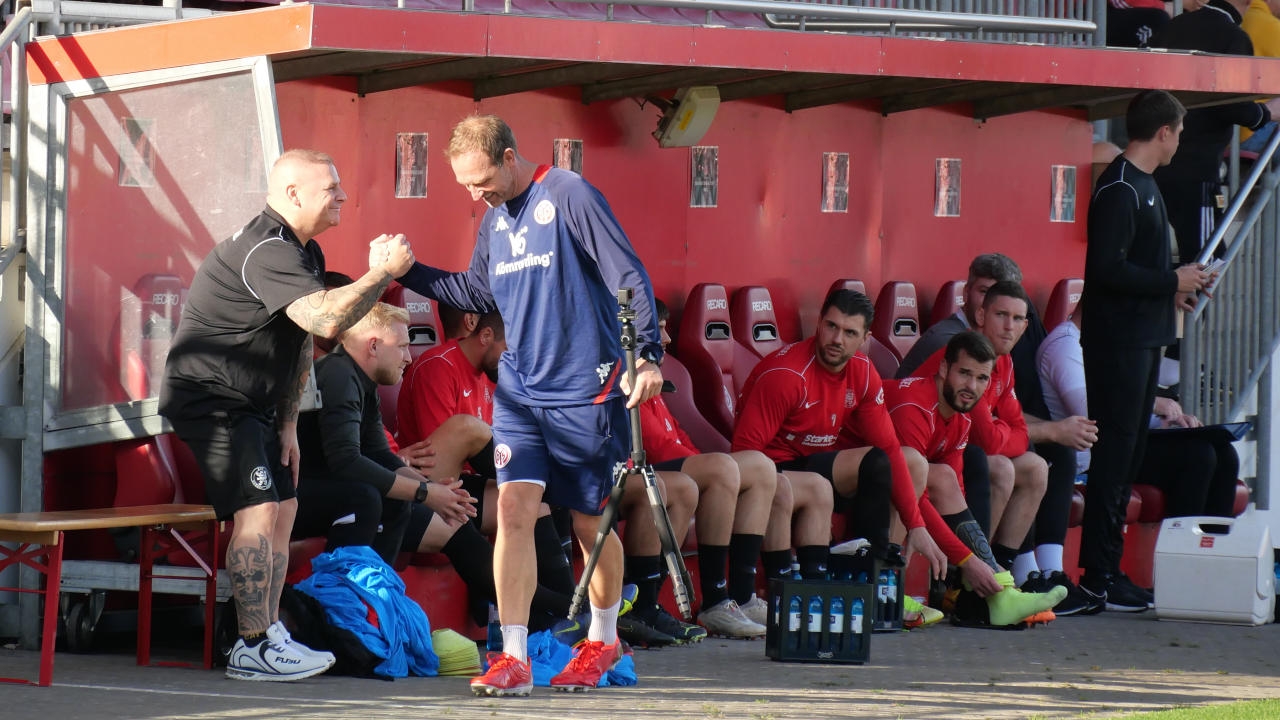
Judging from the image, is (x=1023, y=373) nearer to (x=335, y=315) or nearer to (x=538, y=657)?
(x=538, y=657)

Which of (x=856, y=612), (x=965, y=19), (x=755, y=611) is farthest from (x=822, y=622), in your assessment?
(x=965, y=19)

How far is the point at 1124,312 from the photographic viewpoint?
9.45 metres

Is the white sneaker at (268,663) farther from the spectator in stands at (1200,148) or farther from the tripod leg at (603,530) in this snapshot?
the spectator in stands at (1200,148)

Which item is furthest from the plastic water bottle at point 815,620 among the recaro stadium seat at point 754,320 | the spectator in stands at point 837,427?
the recaro stadium seat at point 754,320

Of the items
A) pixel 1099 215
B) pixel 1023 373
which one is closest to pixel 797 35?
pixel 1099 215

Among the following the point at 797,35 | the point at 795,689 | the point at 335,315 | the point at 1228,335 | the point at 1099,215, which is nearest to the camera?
the point at 335,315

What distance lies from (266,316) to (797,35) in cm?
325

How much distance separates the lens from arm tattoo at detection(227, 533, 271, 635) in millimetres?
6508

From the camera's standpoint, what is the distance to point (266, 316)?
648 centimetres

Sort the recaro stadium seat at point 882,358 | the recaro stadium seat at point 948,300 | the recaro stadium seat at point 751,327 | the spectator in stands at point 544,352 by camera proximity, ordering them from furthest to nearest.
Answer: the recaro stadium seat at point 948,300, the recaro stadium seat at point 882,358, the recaro stadium seat at point 751,327, the spectator in stands at point 544,352

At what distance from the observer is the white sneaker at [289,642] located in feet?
21.5

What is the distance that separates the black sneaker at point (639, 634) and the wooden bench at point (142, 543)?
1.65 m

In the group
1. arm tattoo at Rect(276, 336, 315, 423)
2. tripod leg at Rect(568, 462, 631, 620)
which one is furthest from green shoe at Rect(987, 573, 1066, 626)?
arm tattoo at Rect(276, 336, 315, 423)

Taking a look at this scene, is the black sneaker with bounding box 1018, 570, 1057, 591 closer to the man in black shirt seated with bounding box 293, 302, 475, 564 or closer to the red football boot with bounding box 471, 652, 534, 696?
the man in black shirt seated with bounding box 293, 302, 475, 564
